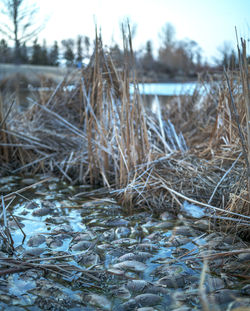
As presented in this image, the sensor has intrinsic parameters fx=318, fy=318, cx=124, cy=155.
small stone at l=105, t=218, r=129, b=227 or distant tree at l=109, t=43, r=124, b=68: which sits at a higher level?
distant tree at l=109, t=43, r=124, b=68

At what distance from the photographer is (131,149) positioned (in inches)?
80.8

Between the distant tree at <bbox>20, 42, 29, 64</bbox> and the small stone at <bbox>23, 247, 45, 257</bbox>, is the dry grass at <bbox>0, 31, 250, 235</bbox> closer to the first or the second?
Answer: the small stone at <bbox>23, 247, 45, 257</bbox>

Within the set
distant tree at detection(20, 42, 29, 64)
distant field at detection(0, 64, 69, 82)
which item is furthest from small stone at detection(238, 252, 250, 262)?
distant tree at detection(20, 42, 29, 64)

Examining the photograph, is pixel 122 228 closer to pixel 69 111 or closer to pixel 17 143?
pixel 17 143

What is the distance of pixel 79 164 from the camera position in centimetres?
257

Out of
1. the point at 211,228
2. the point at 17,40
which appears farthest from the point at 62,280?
the point at 17,40

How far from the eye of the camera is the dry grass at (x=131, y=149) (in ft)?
6.15

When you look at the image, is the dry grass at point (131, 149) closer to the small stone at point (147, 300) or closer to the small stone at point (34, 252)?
the small stone at point (147, 300)

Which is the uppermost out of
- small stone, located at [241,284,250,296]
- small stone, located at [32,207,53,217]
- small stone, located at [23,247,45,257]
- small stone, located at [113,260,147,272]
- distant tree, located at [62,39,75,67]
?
distant tree, located at [62,39,75,67]

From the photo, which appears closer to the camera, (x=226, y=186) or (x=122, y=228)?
(x=122, y=228)

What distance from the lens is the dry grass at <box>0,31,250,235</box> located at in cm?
187

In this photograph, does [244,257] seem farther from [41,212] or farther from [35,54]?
[35,54]

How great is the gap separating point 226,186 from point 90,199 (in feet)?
2.93

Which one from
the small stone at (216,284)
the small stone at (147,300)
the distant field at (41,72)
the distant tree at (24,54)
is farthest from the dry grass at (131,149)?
the distant tree at (24,54)
